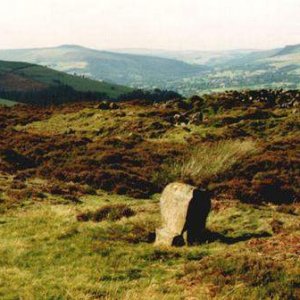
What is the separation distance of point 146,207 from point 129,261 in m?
7.53

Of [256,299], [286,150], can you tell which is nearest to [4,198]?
[256,299]

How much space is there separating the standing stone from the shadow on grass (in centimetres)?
21

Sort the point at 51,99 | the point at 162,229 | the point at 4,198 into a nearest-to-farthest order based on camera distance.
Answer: the point at 162,229, the point at 4,198, the point at 51,99

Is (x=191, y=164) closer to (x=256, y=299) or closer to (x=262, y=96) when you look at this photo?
(x=256, y=299)

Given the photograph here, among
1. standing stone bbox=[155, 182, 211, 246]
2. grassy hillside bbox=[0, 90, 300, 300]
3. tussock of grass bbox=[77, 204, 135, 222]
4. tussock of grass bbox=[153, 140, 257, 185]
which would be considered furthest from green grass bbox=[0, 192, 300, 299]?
tussock of grass bbox=[153, 140, 257, 185]

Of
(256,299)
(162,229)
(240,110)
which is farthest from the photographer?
(240,110)

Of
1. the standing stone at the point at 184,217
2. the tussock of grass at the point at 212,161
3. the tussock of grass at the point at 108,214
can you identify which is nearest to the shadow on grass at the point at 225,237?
the standing stone at the point at 184,217

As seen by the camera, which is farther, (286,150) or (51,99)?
(51,99)

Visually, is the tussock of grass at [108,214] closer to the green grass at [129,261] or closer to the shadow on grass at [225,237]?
the green grass at [129,261]

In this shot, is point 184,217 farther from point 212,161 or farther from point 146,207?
point 212,161

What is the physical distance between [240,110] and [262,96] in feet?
28.4

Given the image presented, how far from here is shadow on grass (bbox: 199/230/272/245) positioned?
50.7 ft

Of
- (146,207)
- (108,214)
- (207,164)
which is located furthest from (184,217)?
(207,164)

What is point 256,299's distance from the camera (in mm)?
10516
